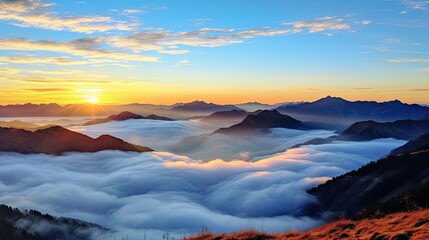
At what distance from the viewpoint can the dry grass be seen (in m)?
22.5

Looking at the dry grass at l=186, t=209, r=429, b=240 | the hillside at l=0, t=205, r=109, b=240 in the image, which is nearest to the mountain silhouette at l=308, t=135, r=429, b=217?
the hillside at l=0, t=205, r=109, b=240

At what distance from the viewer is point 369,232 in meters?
25.3

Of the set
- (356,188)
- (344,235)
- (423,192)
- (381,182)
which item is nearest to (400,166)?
(381,182)

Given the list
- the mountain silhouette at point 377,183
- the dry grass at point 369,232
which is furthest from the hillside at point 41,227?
the dry grass at point 369,232

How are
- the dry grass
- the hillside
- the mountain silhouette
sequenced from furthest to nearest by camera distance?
the mountain silhouette → the hillside → the dry grass

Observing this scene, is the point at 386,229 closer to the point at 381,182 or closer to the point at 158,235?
the point at 381,182

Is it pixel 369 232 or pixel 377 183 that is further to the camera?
pixel 377 183

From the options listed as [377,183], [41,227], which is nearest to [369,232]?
[377,183]

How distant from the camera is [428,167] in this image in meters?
159

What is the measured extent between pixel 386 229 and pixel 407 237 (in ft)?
11.0

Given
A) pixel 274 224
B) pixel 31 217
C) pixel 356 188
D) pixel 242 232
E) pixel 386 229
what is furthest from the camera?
pixel 274 224

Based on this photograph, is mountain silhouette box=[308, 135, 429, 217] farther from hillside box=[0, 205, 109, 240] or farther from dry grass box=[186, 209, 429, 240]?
dry grass box=[186, 209, 429, 240]

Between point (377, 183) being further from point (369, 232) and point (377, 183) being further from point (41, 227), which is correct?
point (369, 232)

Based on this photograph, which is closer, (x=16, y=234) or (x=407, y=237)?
(x=407, y=237)
